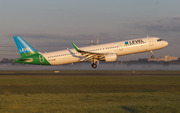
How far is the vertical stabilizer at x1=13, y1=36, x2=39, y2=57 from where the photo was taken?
4897cm

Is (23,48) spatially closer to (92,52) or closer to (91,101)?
(92,52)

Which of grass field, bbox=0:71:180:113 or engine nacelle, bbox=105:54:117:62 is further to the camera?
engine nacelle, bbox=105:54:117:62

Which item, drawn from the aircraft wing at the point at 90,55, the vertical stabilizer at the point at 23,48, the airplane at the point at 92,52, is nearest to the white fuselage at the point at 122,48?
the airplane at the point at 92,52

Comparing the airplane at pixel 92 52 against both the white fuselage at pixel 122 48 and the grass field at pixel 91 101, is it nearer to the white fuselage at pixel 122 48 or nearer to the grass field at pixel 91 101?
the white fuselage at pixel 122 48

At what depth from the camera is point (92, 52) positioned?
1741 inches

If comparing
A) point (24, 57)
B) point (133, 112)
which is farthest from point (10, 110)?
point (24, 57)

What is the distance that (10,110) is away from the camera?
42.5ft

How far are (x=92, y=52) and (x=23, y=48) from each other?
17283 mm

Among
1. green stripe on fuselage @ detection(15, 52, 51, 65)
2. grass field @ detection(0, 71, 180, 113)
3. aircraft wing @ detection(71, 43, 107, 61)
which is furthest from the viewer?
green stripe on fuselage @ detection(15, 52, 51, 65)

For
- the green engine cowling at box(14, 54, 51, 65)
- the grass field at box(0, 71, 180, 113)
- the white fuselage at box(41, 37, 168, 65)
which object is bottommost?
the grass field at box(0, 71, 180, 113)

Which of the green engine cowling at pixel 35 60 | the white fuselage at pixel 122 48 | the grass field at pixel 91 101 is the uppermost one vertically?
the white fuselage at pixel 122 48

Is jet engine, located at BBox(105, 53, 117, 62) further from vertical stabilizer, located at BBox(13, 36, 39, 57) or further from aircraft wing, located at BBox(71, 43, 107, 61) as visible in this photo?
vertical stabilizer, located at BBox(13, 36, 39, 57)

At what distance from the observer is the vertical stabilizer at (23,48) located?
4897cm

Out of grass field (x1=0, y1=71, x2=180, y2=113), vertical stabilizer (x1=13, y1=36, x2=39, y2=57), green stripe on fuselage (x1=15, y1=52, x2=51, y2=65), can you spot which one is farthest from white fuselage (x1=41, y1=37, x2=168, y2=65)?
grass field (x1=0, y1=71, x2=180, y2=113)
